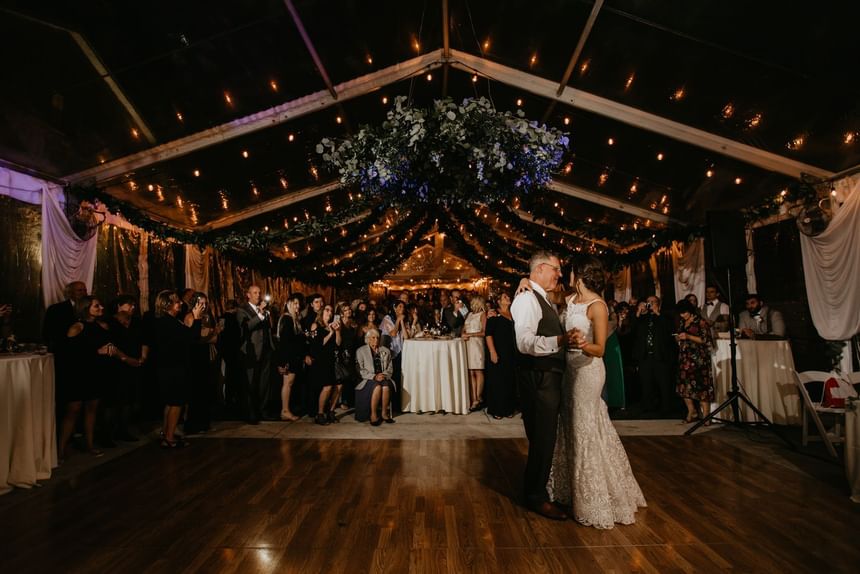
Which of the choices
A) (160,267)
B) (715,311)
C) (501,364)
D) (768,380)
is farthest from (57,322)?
(715,311)

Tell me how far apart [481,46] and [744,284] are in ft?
18.8

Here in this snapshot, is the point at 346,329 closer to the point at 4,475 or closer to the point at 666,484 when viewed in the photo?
the point at 4,475

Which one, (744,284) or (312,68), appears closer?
(312,68)

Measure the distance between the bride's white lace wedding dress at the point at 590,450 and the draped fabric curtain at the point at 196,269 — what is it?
7.22 meters

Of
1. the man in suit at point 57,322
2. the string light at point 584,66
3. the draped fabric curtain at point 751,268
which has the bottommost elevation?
the man in suit at point 57,322

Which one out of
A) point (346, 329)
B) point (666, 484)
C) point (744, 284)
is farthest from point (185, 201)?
point (744, 284)

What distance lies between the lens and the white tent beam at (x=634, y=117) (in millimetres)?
6004

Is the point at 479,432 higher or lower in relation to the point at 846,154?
lower

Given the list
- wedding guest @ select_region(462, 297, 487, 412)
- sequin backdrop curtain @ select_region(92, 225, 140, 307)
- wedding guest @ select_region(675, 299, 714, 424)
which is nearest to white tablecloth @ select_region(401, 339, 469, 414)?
wedding guest @ select_region(462, 297, 487, 412)

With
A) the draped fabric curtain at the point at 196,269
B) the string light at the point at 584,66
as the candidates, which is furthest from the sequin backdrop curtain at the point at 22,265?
the string light at the point at 584,66

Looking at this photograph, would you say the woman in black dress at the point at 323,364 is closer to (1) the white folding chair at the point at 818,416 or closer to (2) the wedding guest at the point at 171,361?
(2) the wedding guest at the point at 171,361

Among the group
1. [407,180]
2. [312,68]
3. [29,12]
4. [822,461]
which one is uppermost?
[312,68]

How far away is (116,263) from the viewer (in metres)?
→ 6.54

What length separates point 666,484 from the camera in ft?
11.5
